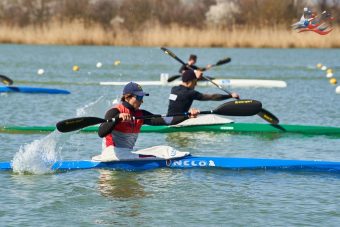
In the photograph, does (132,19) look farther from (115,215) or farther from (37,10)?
(115,215)

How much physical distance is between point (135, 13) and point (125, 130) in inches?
1825

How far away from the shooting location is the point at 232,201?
12414 millimetres

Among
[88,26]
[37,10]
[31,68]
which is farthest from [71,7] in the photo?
[31,68]

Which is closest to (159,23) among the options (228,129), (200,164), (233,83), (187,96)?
(233,83)

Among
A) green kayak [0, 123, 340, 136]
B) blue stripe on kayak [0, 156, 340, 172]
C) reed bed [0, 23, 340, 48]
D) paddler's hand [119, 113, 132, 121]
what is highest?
reed bed [0, 23, 340, 48]

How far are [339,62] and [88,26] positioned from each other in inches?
645

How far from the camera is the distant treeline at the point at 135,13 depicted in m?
51.7

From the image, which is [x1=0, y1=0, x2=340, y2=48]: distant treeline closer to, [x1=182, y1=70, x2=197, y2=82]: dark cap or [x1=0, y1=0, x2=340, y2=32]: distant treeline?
[x1=0, y1=0, x2=340, y2=32]: distant treeline

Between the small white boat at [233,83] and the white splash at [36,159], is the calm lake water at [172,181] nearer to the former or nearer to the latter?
the white splash at [36,159]

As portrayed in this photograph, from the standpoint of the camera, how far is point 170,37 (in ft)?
168

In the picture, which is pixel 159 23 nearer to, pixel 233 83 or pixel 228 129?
pixel 233 83

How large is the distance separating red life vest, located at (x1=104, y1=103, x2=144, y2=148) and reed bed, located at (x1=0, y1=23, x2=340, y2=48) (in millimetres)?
29754

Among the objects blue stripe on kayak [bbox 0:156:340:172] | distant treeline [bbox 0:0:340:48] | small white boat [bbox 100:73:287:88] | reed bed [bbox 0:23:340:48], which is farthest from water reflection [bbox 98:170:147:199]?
reed bed [bbox 0:23:340:48]

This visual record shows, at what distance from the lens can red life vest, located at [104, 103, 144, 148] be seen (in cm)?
1381
